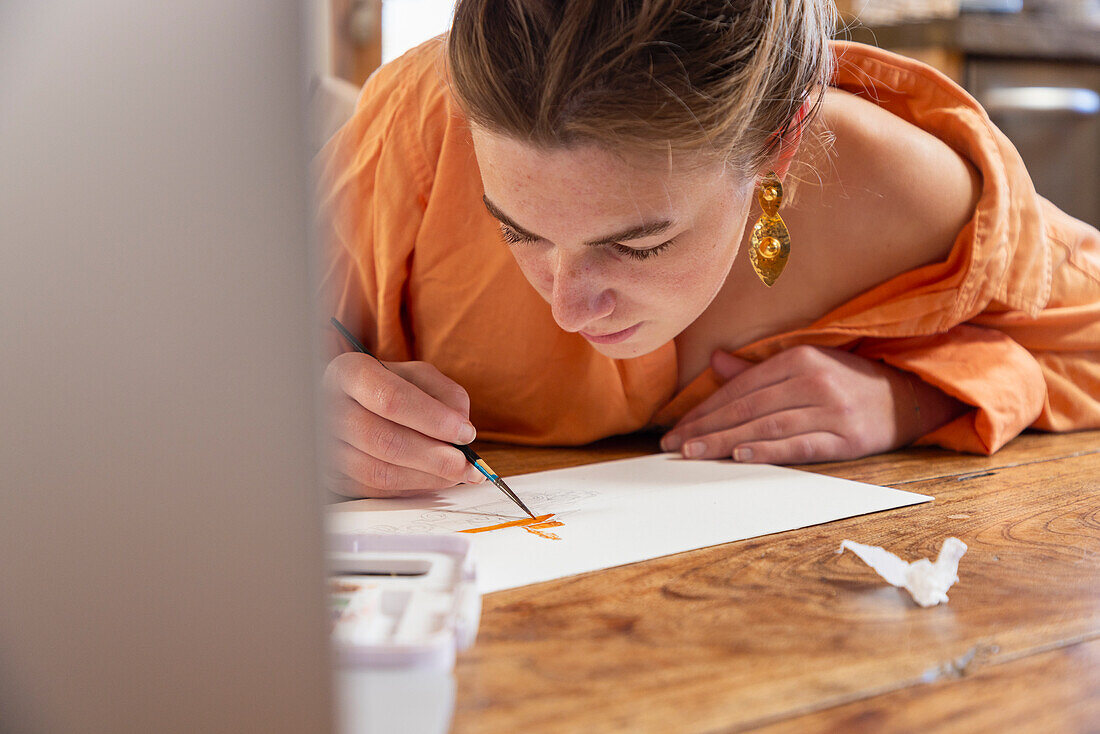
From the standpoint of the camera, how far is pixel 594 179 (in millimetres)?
596

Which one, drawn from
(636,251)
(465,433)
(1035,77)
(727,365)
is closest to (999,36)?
(1035,77)

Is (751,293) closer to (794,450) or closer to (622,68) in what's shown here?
(794,450)

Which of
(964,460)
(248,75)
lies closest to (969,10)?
(964,460)

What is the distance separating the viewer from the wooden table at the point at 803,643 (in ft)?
1.09

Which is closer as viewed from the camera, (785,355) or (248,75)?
(248,75)

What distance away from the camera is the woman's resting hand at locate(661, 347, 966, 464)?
2.67ft

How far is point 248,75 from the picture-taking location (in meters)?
0.24

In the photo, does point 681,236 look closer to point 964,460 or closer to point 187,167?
point 964,460

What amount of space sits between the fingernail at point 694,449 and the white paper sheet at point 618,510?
0.09ft

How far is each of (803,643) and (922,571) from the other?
0.09 meters

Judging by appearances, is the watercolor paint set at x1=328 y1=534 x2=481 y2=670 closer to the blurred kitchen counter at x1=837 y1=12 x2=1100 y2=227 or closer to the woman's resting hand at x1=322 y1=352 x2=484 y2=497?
the woman's resting hand at x1=322 y1=352 x2=484 y2=497

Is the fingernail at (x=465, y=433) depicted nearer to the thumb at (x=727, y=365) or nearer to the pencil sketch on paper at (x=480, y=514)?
the pencil sketch on paper at (x=480, y=514)

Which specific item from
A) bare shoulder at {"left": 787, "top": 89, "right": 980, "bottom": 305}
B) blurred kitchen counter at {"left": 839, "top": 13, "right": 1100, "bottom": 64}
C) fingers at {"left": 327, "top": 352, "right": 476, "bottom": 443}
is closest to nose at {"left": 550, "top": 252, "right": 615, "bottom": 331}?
fingers at {"left": 327, "top": 352, "right": 476, "bottom": 443}

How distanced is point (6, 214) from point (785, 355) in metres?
0.74
